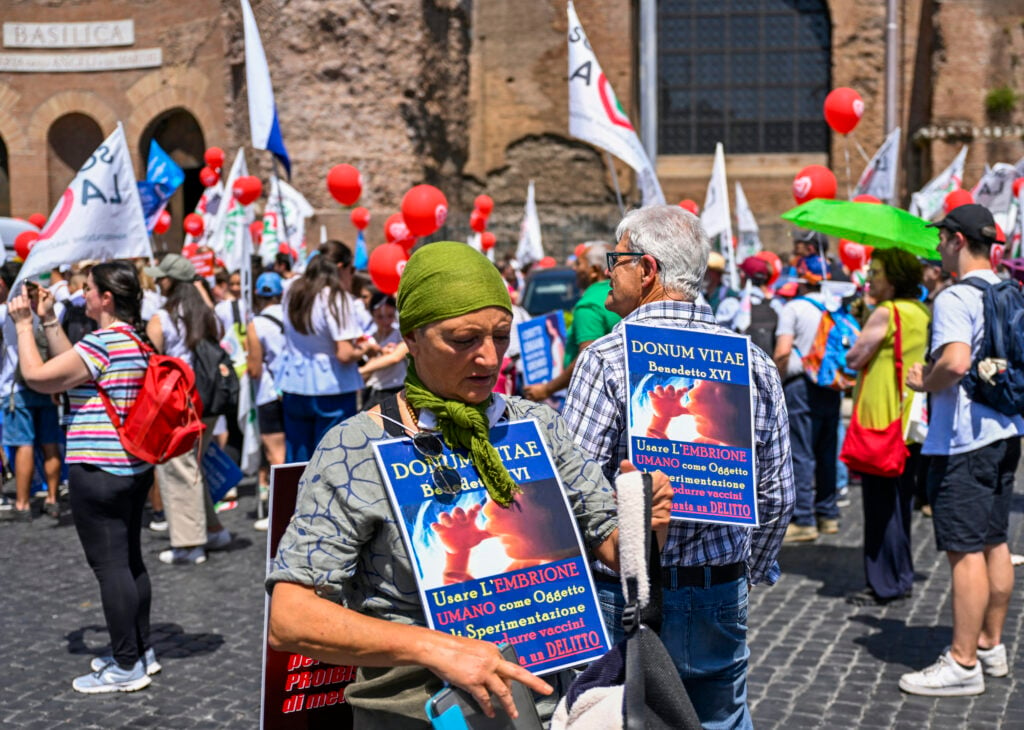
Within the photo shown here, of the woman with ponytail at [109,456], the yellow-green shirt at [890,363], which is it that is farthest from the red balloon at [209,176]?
the yellow-green shirt at [890,363]

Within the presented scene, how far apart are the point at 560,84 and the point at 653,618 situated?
21701 mm

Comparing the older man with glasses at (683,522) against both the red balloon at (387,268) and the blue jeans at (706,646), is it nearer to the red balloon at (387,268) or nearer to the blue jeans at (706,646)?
the blue jeans at (706,646)

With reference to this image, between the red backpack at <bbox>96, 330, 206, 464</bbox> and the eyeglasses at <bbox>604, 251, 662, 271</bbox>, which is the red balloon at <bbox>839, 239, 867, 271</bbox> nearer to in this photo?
the red backpack at <bbox>96, 330, 206, 464</bbox>

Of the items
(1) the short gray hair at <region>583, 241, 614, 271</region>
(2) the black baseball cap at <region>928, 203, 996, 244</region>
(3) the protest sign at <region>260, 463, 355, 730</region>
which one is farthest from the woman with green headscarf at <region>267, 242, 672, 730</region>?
(1) the short gray hair at <region>583, 241, 614, 271</region>

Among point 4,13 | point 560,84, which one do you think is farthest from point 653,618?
point 4,13

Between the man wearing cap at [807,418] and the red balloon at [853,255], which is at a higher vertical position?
the red balloon at [853,255]

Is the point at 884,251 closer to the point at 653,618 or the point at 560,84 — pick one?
the point at 653,618

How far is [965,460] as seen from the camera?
15.2 feet

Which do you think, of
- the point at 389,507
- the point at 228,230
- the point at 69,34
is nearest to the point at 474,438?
the point at 389,507

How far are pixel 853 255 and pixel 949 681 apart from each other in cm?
558

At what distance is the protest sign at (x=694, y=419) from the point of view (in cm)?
274

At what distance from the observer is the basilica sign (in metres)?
23.0

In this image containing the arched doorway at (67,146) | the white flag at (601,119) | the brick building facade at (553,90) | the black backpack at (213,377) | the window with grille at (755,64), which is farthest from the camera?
the arched doorway at (67,146)

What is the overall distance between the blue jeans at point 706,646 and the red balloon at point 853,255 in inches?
289
